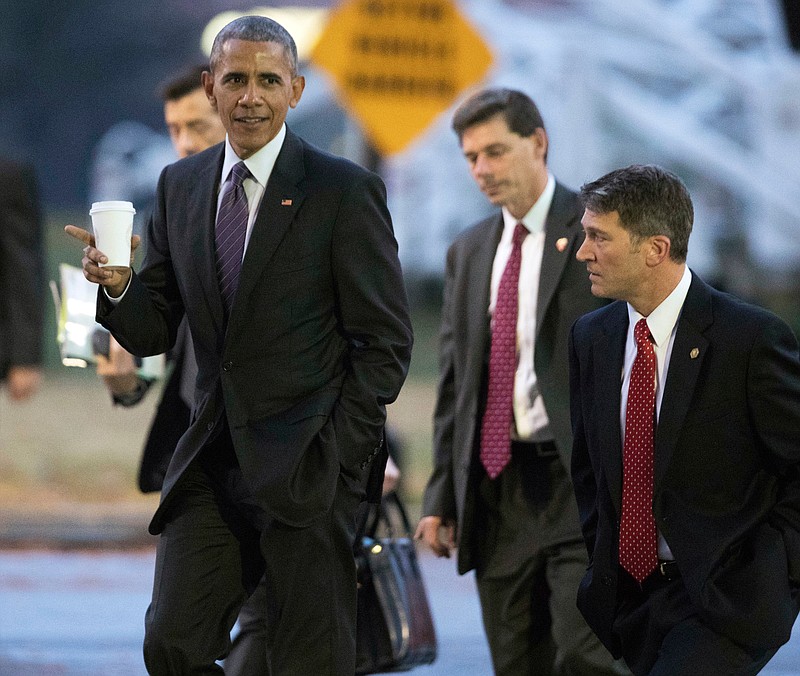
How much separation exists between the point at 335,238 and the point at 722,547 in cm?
133

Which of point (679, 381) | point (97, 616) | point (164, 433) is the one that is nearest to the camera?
point (679, 381)

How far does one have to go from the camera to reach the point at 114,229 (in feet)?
13.2

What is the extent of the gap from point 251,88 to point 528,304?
162 cm

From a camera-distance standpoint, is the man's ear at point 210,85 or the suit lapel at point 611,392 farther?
the man's ear at point 210,85

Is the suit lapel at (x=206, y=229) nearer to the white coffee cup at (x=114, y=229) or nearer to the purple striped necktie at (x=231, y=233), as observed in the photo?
the purple striped necktie at (x=231, y=233)

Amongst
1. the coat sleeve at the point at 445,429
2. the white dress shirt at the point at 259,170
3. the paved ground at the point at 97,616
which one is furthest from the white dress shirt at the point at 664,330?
the paved ground at the point at 97,616

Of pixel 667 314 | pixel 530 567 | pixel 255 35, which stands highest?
pixel 255 35

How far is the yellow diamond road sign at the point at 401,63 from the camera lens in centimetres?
1118

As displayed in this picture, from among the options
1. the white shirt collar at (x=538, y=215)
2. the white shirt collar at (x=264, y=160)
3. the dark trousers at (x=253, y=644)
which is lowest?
Answer: the dark trousers at (x=253, y=644)

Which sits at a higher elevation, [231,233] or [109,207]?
[109,207]

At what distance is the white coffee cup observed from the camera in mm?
3994

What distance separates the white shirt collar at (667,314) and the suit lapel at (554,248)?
1.21 m

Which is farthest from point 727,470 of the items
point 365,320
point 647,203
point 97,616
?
point 97,616

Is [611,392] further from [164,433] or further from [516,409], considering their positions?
[164,433]
